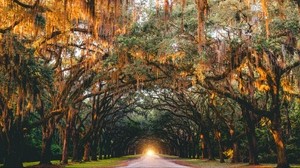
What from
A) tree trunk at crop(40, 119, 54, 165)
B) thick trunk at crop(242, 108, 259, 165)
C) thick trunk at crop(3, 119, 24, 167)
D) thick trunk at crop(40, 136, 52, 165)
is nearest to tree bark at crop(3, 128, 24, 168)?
thick trunk at crop(3, 119, 24, 167)

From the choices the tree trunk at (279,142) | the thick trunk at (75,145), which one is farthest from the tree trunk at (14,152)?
the tree trunk at (279,142)

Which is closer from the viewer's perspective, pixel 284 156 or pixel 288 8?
pixel 288 8

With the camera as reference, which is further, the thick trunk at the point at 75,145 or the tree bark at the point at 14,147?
the thick trunk at the point at 75,145

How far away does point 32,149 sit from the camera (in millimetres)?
42469

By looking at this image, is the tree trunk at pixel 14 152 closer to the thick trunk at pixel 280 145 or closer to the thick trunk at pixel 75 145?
the thick trunk at pixel 75 145

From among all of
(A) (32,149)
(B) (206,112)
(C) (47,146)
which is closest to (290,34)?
(C) (47,146)

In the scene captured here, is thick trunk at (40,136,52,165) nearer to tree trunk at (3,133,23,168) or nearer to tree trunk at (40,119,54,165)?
tree trunk at (40,119,54,165)

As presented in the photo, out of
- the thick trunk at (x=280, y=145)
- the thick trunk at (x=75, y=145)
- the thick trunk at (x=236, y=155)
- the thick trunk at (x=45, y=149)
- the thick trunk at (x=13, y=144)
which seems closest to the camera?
the thick trunk at (x=280, y=145)

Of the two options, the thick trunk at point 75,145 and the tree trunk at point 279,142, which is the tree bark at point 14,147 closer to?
the thick trunk at point 75,145

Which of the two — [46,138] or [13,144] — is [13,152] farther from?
[46,138]

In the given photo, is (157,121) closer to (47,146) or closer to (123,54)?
(47,146)

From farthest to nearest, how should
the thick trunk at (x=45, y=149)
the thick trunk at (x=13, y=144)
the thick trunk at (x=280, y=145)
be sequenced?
the thick trunk at (x=45, y=149) < the thick trunk at (x=13, y=144) < the thick trunk at (x=280, y=145)

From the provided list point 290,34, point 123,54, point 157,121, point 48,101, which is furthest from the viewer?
point 157,121

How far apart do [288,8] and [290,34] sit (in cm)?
109
